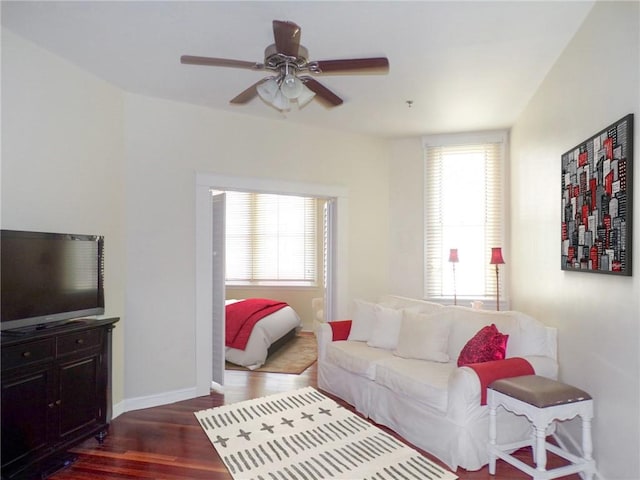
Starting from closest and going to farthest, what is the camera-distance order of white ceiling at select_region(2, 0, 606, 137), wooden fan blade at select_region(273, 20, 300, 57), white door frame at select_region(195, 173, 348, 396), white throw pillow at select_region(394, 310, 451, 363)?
1. wooden fan blade at select_region(273, 20, 300, 57)
2. white ceiling at select_region(2, 0, 606, 137)
3. white throw pillow at select_region(394, 310, 451, 363)
4. white door frame at select_region(195, 173, 348, 396)

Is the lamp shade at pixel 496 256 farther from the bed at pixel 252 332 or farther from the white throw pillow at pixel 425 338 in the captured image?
the bed at pixel 252 332

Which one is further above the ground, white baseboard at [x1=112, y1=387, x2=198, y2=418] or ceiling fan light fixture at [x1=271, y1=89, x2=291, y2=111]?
ceiling fan light fixture at [x1=271, y1=89, x2=291, y2=111]

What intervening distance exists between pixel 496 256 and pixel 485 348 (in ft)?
5.98

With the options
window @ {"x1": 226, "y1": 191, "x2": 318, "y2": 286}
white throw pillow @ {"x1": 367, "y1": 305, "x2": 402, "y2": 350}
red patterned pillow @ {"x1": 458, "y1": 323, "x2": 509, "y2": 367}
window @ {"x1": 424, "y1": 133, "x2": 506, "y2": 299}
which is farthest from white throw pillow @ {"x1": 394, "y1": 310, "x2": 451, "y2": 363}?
window @ {"x1": 226, "y1": 191, "x2": 318, "y2": 286}

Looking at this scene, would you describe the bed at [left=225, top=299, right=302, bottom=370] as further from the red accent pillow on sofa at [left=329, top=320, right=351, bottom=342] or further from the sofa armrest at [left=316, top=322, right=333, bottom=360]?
the red accent pillow on sofa at [left=329, top=320, right=351, bottom=342]

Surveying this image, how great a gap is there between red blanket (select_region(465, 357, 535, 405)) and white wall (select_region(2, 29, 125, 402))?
300cm

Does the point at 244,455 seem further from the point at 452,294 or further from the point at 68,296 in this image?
the point at 452,294

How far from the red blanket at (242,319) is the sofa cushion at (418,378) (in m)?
2.13

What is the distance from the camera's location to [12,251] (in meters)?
2.51

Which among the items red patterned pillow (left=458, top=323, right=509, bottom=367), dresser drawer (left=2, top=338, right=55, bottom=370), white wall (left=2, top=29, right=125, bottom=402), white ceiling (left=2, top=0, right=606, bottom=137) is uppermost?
white ceiling (left=2, top=0, right=606, bottom=137)

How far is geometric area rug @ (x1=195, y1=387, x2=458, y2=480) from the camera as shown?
8.98ft

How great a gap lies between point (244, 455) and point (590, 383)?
2.33 meters

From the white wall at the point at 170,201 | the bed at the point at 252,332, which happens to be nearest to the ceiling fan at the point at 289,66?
the white wall at the point at 170,201

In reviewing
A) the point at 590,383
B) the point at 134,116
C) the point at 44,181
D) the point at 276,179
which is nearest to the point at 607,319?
the point at 590,383
